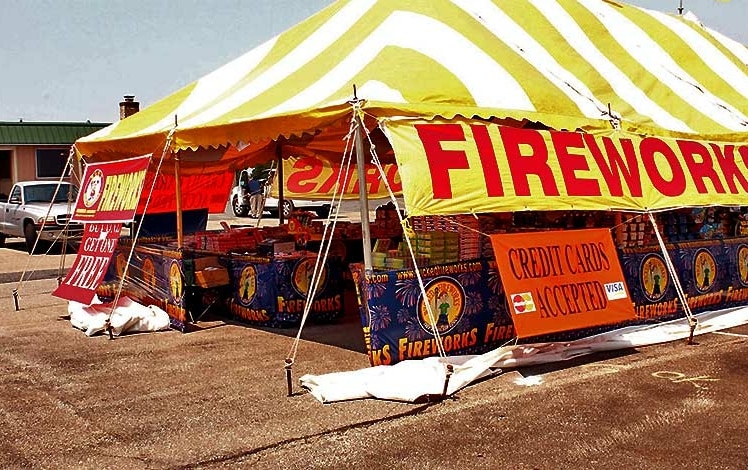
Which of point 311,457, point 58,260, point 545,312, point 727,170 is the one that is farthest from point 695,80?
point 58,260

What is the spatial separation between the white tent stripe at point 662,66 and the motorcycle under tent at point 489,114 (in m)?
→ 0.03

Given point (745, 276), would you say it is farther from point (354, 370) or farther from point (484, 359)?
point (354, 370)

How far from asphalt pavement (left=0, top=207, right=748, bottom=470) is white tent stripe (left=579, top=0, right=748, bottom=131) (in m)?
2.95

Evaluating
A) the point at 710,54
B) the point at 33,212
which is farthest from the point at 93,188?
the point at 33,212

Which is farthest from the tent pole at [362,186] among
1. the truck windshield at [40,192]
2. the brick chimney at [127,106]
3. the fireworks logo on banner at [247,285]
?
the brick chimney at [127,106]

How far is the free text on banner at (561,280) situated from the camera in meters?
7.73

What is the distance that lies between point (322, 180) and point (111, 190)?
581cm

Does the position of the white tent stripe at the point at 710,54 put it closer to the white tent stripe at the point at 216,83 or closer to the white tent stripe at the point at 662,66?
the white tent stripe at the point at 662,66

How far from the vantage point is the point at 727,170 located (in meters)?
9.95

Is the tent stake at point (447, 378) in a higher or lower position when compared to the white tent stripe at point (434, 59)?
lower

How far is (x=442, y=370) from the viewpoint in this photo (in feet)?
A: 23.1

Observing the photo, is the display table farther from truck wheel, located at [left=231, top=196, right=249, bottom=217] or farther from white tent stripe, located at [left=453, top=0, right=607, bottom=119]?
truck wheel, located at [left=231, top=196, right=249, bottom=217]

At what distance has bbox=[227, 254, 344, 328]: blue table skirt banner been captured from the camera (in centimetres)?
973

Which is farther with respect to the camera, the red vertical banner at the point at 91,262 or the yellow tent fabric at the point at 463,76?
the red vertical banner at the point at 91,262
